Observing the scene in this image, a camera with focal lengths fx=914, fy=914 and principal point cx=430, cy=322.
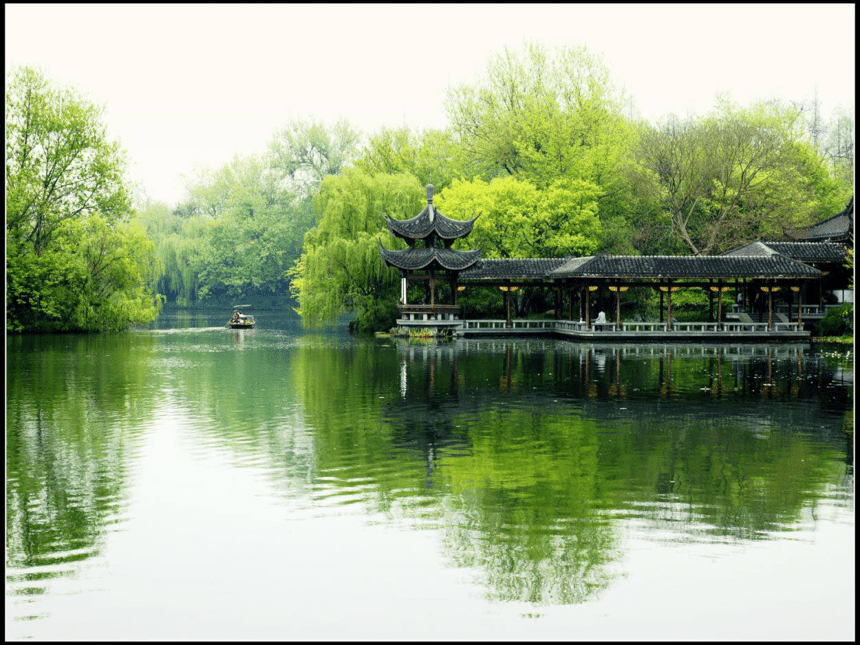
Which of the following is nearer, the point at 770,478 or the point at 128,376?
the point at 770,478

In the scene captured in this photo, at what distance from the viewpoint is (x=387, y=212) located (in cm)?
4659

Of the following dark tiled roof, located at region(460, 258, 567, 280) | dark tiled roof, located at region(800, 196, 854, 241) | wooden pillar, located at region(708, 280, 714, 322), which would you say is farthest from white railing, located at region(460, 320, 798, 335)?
dark tiled roof, located at region(800, 196, 854, 241)

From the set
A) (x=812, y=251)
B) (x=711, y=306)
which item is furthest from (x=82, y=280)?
(x=812, y=251)


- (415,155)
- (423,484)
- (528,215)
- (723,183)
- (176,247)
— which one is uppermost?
(415,155)

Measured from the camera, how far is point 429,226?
1641 inches

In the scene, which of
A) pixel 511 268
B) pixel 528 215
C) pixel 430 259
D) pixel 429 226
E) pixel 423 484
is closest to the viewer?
pixel 423 484

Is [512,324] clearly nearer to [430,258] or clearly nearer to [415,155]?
[430,258]

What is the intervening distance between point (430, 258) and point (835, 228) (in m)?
19.0

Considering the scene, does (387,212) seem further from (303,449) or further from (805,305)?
(303,449)

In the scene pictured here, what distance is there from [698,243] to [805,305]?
7974 mm

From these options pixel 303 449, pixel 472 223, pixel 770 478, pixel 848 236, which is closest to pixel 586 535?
pixel 770 478

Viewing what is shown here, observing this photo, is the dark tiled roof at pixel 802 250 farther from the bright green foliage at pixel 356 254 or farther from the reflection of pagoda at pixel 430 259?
the bright green foliage at pixel 356 254

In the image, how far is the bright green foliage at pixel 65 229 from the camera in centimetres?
4256

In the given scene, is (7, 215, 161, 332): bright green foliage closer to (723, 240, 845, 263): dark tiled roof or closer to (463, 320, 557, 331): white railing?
(463, 320, 557, 331): white railing
